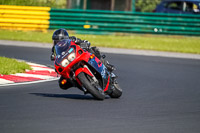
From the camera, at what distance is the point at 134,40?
2153cm

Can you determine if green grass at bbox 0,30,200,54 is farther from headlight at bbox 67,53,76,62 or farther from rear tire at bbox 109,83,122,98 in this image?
headlight at bbox 67,53,76,62

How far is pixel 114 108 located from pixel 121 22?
15.0m

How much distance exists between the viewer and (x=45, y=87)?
965 centimetres

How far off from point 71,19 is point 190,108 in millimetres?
15097

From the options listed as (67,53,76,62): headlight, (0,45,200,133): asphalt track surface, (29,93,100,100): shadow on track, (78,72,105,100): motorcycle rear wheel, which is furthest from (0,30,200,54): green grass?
(67,53,76,62): headlight

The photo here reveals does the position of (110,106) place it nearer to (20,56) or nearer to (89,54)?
(89,54)

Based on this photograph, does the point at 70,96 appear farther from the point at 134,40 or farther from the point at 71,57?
the point at 134,40

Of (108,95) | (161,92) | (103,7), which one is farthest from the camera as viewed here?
(103,7)

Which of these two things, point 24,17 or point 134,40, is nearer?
point 134,40

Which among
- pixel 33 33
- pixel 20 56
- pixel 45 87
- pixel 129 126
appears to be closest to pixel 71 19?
pixel 33 33

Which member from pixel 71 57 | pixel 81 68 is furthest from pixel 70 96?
pixel 71 57

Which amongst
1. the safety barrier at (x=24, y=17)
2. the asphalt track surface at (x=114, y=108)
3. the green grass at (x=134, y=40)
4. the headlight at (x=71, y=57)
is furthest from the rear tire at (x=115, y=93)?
the safety barrier at (x=24, y=17)

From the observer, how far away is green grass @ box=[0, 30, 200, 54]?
64.0 ft

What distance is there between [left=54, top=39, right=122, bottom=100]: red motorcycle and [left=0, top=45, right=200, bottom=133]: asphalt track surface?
289 millimetres
